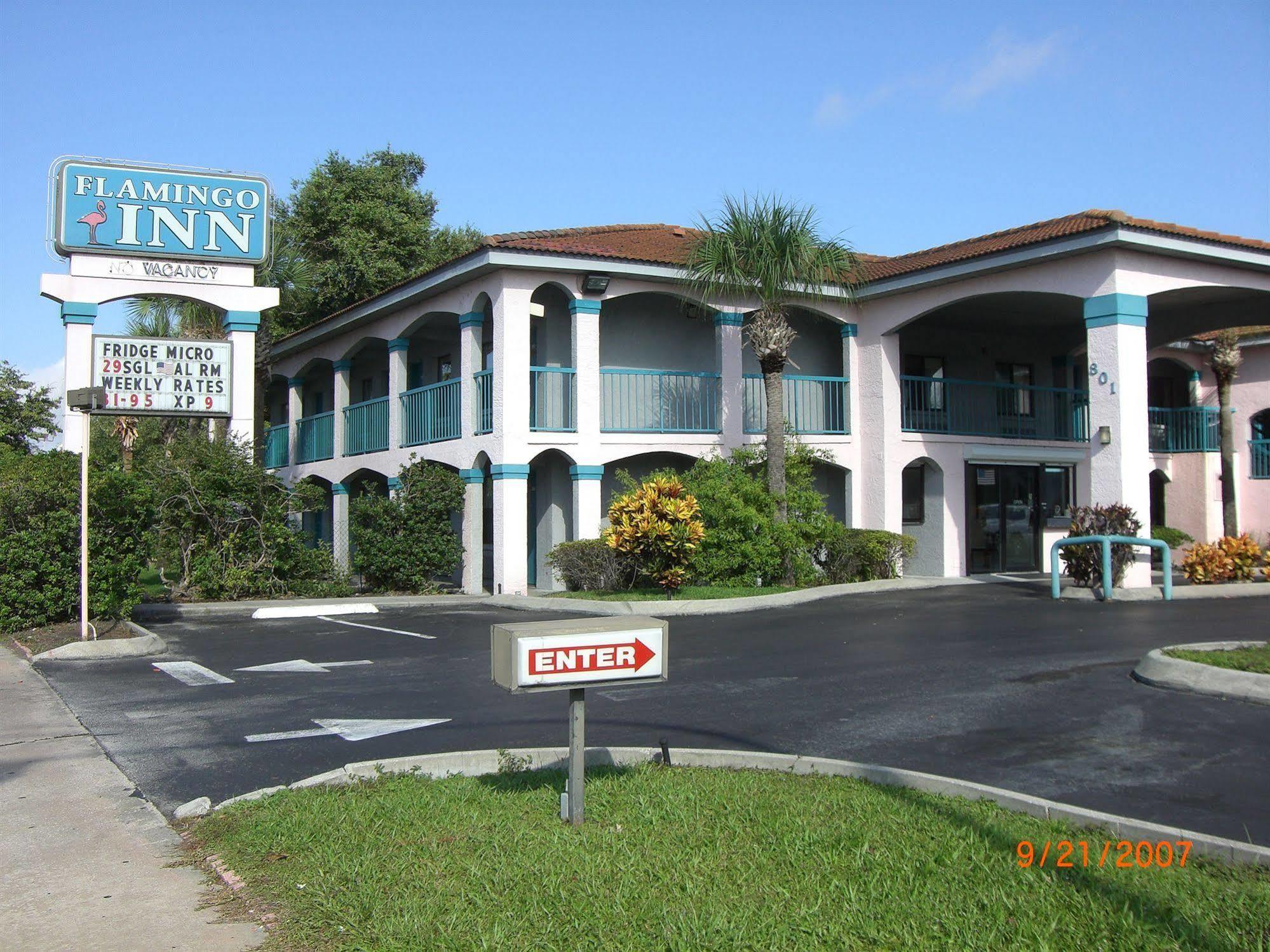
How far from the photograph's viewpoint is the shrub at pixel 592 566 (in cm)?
1938

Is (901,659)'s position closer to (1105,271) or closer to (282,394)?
(1105,271)

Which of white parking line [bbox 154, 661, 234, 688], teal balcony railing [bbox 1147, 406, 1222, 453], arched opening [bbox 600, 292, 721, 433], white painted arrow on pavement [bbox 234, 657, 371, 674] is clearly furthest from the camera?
teal balcony railing [bbox 1147, 406, 1222, 453]

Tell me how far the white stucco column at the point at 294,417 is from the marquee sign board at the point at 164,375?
10.4 metres

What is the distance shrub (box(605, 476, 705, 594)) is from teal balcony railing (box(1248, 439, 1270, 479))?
17102 millimetres

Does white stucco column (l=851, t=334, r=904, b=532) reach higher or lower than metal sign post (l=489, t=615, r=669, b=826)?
higher

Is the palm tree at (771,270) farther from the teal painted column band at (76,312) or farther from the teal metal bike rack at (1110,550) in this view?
the teal painted column band at (76,312)

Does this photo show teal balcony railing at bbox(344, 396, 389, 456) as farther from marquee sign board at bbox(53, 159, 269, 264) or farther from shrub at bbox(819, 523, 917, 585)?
shrub at bbox(819, 523, 917, 585)

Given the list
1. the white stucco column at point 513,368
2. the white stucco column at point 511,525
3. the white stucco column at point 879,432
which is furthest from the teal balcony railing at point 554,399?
the white stucco column at point 879,432

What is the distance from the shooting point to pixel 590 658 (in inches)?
216

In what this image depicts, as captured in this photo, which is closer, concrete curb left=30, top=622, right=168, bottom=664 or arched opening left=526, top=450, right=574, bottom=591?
concrete curb left=30, top=622, right=168, bottom=664

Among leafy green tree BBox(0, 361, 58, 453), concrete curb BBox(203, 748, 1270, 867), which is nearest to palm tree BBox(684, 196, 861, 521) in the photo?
concrete curb BBox(203, 748, 1270, 867)

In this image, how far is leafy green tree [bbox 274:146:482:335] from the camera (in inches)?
1321

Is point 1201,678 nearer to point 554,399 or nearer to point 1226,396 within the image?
point 554,399
